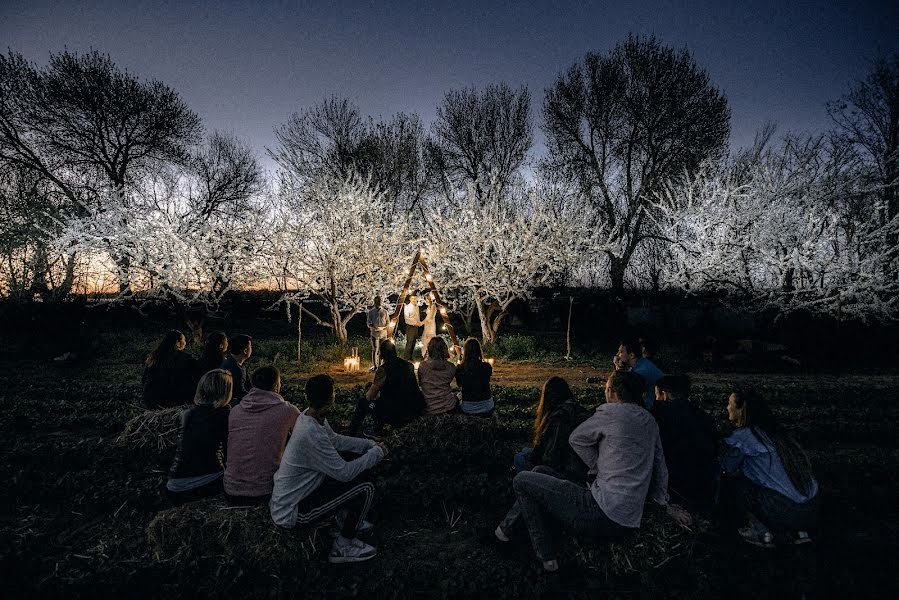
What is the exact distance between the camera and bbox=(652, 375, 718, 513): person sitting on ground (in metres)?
3.95

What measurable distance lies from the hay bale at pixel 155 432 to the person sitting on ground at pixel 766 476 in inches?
250

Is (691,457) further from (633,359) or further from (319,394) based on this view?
(319,394)

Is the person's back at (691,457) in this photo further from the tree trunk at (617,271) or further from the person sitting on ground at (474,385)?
the tree trunk at (617,271)

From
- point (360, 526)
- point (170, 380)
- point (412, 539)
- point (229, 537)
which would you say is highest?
point (170, 380)

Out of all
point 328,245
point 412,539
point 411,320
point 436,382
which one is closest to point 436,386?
point 436,382

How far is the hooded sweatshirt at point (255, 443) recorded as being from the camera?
3658 mm

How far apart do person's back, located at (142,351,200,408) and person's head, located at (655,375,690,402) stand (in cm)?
572

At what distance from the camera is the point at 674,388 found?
4.28m

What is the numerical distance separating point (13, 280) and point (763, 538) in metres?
22.6

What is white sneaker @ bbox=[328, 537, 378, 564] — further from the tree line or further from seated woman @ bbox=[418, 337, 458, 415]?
the tree line

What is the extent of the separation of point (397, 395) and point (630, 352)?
3.02 metres

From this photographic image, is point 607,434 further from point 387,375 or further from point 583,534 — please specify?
point 387,375

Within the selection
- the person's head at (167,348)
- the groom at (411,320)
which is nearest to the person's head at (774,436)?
the person's head at (167,348)

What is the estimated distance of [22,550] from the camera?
387 cm
